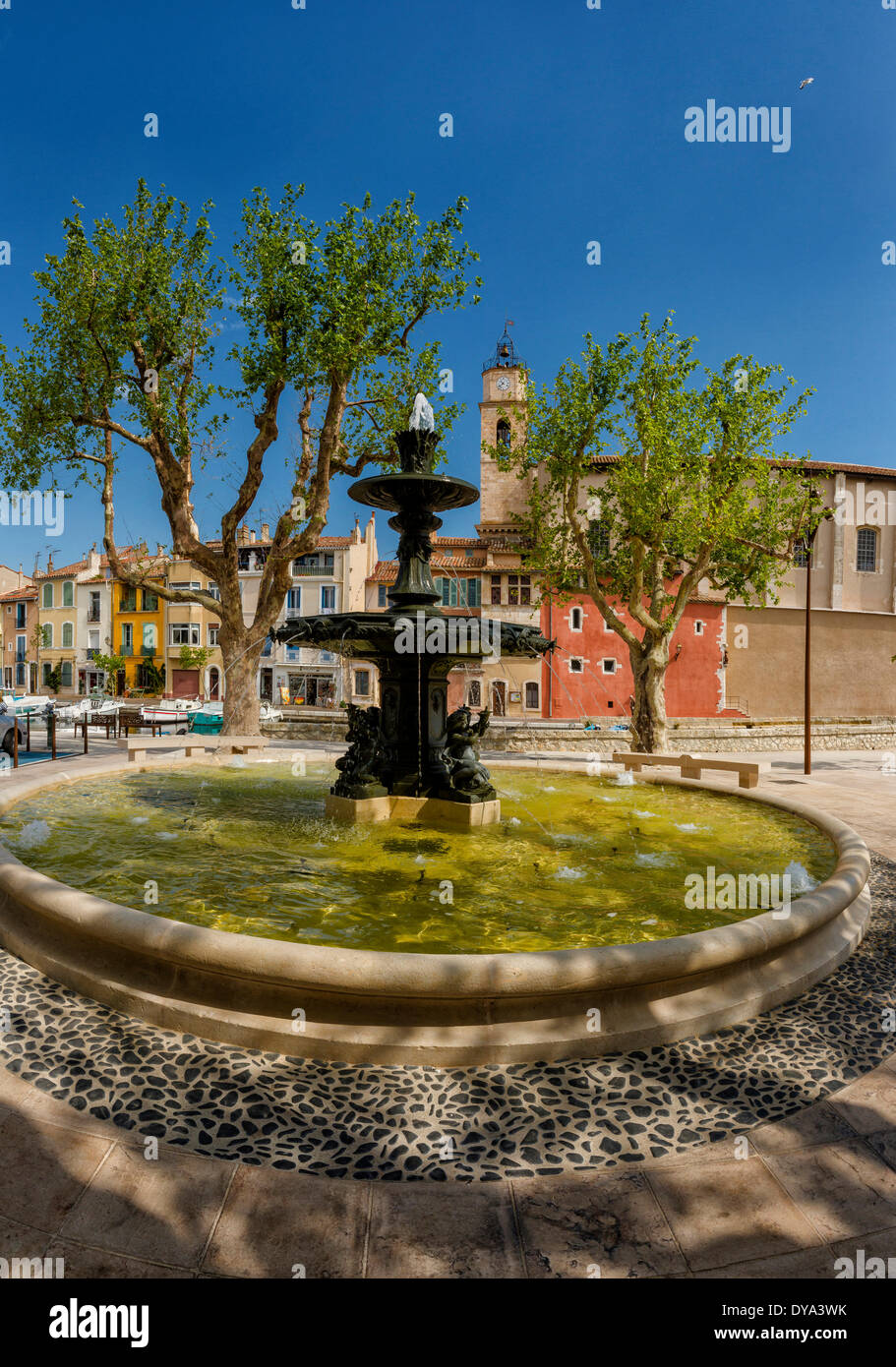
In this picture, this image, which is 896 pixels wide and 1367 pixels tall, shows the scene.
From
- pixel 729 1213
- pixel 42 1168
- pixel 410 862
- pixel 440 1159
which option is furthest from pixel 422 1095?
pixel 410 862

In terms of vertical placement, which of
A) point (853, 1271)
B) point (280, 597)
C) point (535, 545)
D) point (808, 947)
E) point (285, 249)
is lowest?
point (853, 1271)

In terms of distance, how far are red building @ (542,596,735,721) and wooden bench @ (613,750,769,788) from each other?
24704 mm

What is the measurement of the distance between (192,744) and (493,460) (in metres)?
32.7

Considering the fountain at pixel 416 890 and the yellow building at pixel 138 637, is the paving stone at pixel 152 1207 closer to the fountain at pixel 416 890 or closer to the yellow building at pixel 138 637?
the fountain at pixel 416 890

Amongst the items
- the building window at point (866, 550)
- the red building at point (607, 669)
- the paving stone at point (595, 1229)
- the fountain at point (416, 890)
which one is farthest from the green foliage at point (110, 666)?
the paving stone at point (595, 1229)

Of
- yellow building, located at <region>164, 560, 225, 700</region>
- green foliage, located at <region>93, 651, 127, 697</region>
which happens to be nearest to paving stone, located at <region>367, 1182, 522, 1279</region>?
yellow building, located at <region>164, 560, 225, 700</region>

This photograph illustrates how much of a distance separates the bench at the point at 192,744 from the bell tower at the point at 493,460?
91.9ft

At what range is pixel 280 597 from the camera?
705 inches

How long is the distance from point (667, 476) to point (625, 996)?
16.6 meters

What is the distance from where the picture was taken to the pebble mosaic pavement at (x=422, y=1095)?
2.92 meters

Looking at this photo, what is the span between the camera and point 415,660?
8.33m
